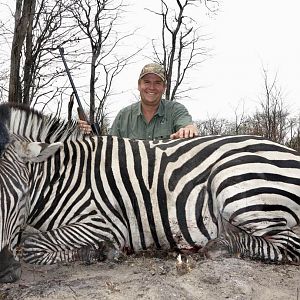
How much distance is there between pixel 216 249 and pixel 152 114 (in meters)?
2.25

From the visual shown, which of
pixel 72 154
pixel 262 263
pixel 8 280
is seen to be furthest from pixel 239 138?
pixel 8 280

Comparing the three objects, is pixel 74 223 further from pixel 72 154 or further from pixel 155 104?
pixel 155 104

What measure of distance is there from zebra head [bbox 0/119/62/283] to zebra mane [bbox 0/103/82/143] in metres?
0.16

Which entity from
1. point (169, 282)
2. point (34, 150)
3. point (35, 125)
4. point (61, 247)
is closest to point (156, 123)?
point (35, 125)

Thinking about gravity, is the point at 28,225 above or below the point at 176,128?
below

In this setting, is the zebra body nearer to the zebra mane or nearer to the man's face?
the zebra mane

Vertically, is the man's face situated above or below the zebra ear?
above

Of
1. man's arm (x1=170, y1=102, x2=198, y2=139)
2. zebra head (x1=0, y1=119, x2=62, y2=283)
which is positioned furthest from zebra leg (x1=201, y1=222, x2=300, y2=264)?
man's arm (x1=170, y1=102, x2=198, y2=139)

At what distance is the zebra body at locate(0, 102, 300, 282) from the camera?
102 inches

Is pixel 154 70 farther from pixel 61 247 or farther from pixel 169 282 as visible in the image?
pixel 169 282

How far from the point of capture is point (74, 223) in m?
2.73

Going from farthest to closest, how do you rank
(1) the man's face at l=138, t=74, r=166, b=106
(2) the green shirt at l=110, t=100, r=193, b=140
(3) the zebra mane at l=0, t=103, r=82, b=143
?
(2) the green shirt at l=110, t=100, r=193, b=140
(1) the man's face at l=138, t=74, r=166, b=106
(3) the zebra mane at l=0, t=103, r=82, b=143

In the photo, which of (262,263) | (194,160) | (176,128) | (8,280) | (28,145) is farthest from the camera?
(176,128)

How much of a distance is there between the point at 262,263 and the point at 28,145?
151 centimetres
